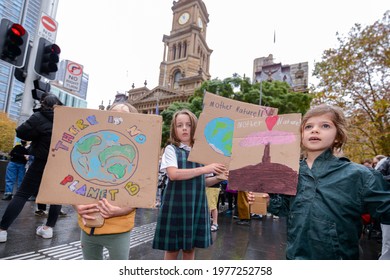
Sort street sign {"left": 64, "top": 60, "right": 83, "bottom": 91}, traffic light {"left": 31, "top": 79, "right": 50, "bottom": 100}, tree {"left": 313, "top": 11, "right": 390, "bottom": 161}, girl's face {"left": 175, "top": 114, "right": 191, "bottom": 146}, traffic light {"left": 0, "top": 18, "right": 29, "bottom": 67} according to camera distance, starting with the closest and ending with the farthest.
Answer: girl's face {"left": 175, "top": 114, "right": 191, "bottom": 146}, traffic light {"left": 0, "top": 18, "right": 29, "bottom": 67}, traffic light {"left": 31, "top": 79, "right": 50, "bottom": 100}, street sign {"left": 64, "top": 60, "right": 83, "bottom": 91}, tree {"left": 313, "top": 11, "right": 390, "bottom": 161}

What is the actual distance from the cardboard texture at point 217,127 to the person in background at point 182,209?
10 cm

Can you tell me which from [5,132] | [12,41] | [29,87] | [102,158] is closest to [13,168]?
[29,87]

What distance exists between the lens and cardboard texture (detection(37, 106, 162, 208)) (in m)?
1.37

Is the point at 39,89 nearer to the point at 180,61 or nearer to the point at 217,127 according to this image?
the point at 217,127

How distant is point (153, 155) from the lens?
4.71 feet

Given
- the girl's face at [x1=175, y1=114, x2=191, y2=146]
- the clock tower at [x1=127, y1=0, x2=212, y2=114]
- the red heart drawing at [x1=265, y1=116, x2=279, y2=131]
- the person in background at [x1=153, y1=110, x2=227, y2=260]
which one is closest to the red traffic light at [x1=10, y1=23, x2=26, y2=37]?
the girl's face at [x1=175, y1=114, x2=191, y2=146]

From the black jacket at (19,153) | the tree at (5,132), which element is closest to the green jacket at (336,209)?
the black jacket at (19,153)

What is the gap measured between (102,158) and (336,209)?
125cm

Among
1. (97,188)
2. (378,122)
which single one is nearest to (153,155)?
(97,188)

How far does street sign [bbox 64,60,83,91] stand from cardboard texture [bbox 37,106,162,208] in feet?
17.0

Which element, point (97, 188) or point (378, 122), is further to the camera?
point (378, 122)

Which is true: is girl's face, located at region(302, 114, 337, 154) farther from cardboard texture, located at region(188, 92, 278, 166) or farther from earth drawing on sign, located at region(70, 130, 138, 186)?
earth drawing on sign, located at region(70, 130, 138, 186)

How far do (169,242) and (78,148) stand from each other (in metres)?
0.93
